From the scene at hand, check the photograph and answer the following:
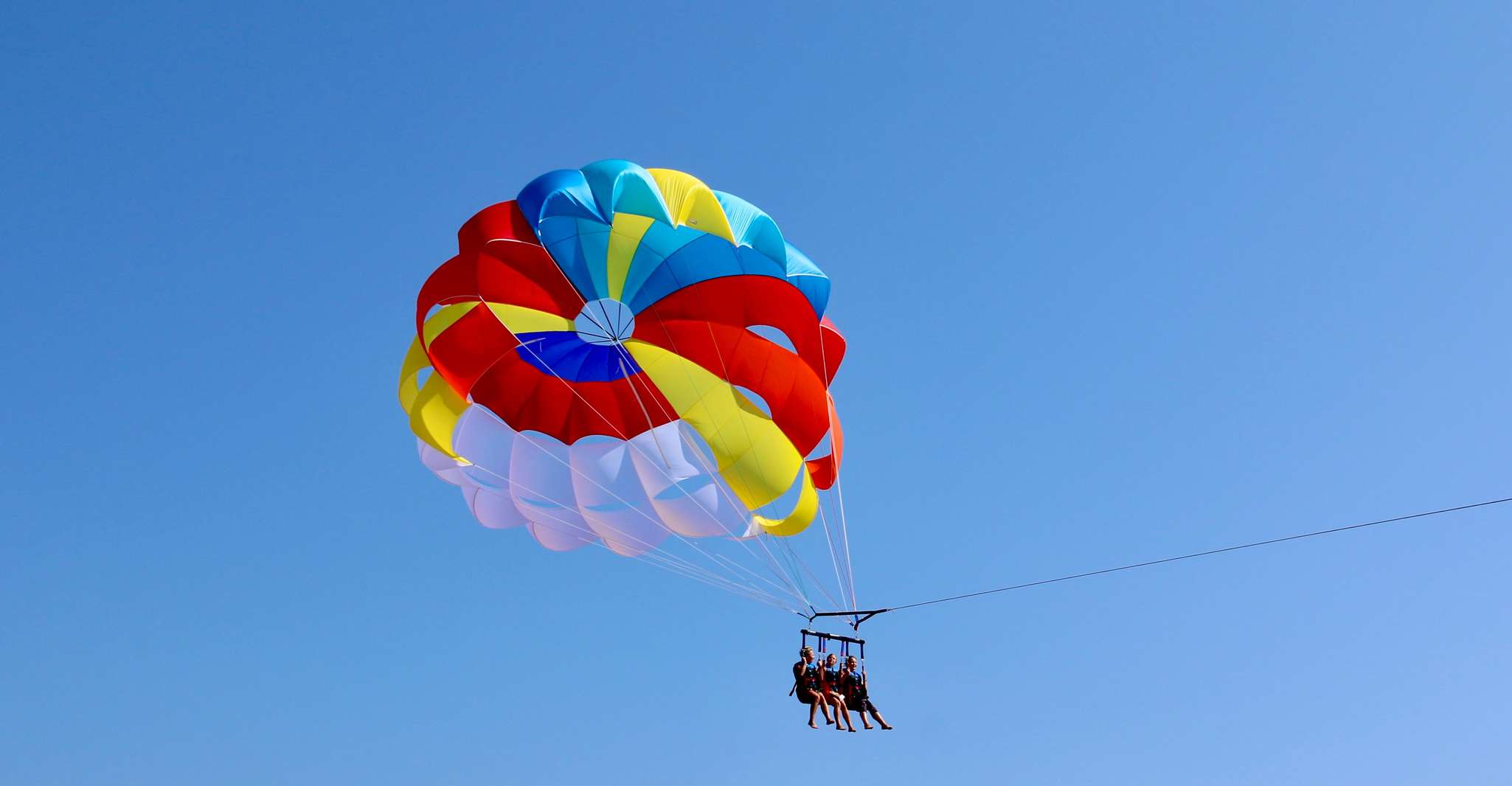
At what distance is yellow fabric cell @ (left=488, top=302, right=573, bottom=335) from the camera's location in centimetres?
1360

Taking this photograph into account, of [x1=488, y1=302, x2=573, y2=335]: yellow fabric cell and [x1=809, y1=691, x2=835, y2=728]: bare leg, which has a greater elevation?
[x1=488, y1=302, x2=573, y2=335]: yellow fabric cell

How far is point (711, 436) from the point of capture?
1404 cm

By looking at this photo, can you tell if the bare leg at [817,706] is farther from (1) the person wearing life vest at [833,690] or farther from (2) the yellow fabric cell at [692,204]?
(2) the yellow fabric cell at [692,204]

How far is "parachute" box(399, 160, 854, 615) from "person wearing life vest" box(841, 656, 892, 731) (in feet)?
3.55

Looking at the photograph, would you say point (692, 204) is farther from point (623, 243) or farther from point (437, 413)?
point (437, 413)

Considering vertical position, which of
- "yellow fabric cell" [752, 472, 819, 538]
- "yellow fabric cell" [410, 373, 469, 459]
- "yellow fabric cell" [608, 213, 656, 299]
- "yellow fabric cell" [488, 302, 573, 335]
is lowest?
"yellow fabric cell" [752, 472, 819, 538]

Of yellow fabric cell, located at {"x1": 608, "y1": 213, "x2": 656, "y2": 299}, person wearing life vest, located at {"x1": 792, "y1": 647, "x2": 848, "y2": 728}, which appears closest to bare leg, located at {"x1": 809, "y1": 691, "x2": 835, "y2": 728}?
person wearing life vest, located at {"x1": 792, "y1": 647, "x2": 848, "y2": 728}

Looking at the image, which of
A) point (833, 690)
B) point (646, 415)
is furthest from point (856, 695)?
point (646, 415)

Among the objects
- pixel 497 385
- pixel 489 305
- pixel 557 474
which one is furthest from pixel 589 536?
pixel 489 305

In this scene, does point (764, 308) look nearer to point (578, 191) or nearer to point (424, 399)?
point (578, 191)

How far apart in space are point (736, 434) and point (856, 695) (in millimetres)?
2721

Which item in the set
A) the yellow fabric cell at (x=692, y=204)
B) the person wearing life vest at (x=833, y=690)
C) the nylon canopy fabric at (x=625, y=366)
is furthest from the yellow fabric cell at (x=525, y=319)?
the person wearing life vest at (x=833, y=690)

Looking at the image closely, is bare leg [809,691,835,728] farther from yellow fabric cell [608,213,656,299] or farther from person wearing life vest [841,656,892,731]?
yellow fabric cell [608,213,656,299]

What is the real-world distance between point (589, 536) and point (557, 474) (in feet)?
2.37
